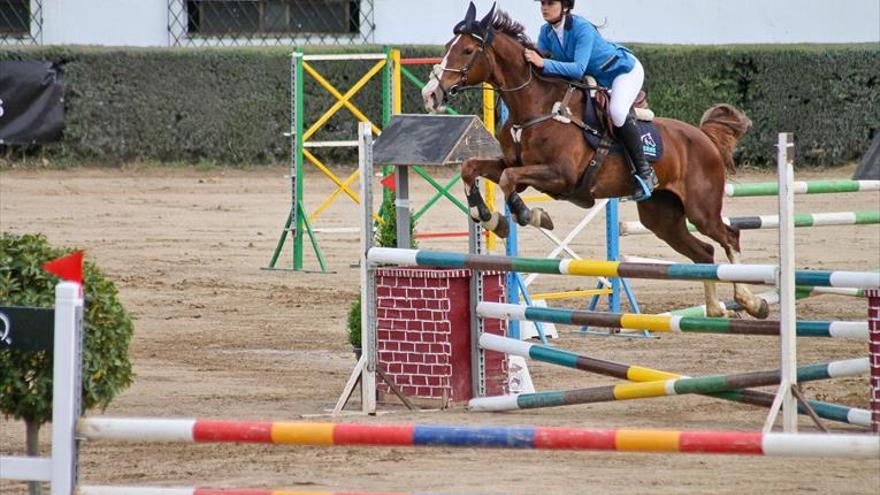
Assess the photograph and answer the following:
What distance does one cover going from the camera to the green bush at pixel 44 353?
5.58m

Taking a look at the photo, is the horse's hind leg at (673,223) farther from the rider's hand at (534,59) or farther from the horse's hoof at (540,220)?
the rider's hand at (534,59)

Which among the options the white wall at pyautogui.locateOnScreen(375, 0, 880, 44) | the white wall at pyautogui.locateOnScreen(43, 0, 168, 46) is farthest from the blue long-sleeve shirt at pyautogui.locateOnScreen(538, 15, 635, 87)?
the white wall at pyautogui.locateOnScreen(43, 0, 168, 46)

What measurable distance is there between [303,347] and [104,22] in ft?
45.9

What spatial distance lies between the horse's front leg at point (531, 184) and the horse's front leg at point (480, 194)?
10cm

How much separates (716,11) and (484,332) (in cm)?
1704

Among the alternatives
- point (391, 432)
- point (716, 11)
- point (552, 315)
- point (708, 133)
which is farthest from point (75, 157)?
point (391, 432)

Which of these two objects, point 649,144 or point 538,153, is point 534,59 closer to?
point 538,153

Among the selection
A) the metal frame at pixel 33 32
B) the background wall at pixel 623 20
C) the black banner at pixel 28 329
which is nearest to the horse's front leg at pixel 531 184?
the black banner at pixel 28 329

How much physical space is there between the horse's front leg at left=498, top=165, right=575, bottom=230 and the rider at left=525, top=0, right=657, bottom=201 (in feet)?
1.65

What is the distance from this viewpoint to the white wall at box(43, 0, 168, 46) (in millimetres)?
23219

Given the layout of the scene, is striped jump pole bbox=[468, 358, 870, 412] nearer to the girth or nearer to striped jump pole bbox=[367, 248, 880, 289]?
striped jump pole bbox=[367, 248, 880, 289]

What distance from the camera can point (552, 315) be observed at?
7.95 meters

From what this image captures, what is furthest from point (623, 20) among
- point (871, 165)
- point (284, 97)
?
point (871, 165)

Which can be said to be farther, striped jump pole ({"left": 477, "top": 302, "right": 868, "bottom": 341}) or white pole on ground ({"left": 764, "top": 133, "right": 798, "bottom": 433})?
striped jump pole ({"left": 477, "top": 302, "right": 868, "bottom": 341})
